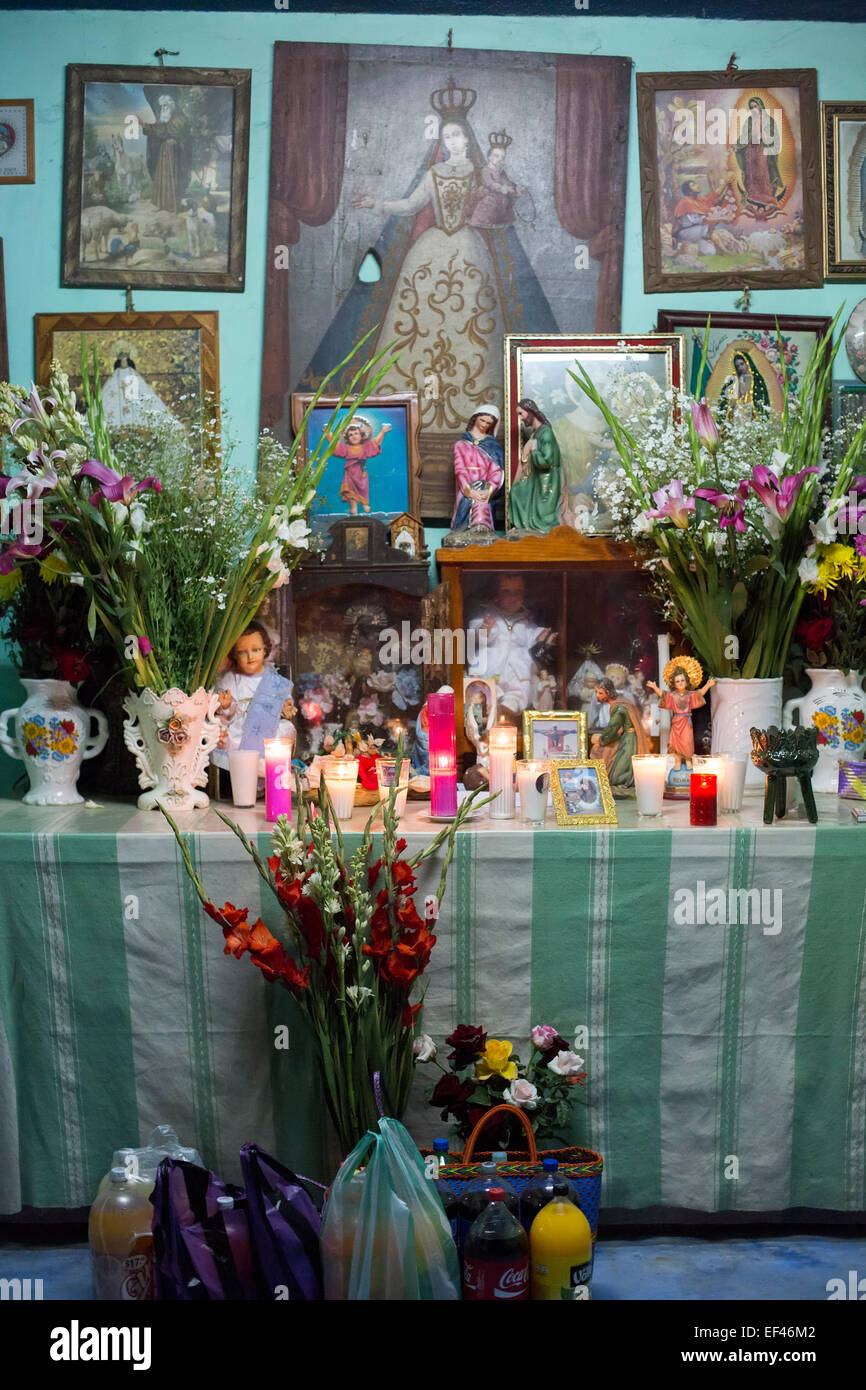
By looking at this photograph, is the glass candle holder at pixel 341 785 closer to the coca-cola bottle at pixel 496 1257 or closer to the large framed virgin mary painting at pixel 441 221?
the large framed virgin mary painting at pixel 441 221

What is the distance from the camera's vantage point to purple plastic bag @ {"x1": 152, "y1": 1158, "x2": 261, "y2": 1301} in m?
2.17

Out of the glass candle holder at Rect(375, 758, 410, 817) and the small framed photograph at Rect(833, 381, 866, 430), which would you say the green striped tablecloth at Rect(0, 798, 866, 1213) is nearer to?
the glass candle holder at Rect(375, 758, 410, 817)

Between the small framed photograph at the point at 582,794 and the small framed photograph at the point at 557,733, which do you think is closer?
the small framed photograph at the point at 582,794

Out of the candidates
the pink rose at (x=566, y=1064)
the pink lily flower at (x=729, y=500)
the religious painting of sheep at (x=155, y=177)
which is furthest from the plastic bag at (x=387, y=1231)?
the religious painting of sheep at (x=155, y=177)

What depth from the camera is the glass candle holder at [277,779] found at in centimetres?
267

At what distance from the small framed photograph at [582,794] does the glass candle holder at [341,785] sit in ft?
1.40

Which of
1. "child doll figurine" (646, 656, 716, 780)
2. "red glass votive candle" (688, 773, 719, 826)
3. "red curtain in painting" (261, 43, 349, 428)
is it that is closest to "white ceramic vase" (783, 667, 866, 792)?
"child doll figurine" (646, 656, 716, 780)

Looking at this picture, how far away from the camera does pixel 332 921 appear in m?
2.39

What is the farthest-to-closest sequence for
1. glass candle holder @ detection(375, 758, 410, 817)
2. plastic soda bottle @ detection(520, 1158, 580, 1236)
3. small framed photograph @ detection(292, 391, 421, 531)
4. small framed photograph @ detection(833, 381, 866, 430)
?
small framed photograph @ detection(833, 381, 866, 430) < small framed photograph @ detection(292, 391, 421, 531) < glass candle holder @ detection(375, 758, 410, 817) < plastic soda bottle @ detection(520, 1158, 580, 1236)

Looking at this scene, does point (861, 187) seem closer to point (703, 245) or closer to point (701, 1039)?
point (703, 245)

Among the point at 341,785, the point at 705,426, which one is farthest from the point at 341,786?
the point at 705,426

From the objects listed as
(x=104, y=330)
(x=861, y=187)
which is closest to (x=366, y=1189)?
(x=104, y=330)

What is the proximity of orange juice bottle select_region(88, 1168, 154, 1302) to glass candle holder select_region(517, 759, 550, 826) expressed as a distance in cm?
105

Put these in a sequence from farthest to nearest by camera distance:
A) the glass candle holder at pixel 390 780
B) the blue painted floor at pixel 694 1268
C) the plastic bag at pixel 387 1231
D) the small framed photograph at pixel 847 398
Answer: the small framed photograph at pixel 847 398
the glass candle holder at pixel 390 780
the blue painted floor at pixel 694 1268
the plastic bag at pixel 387 1231
